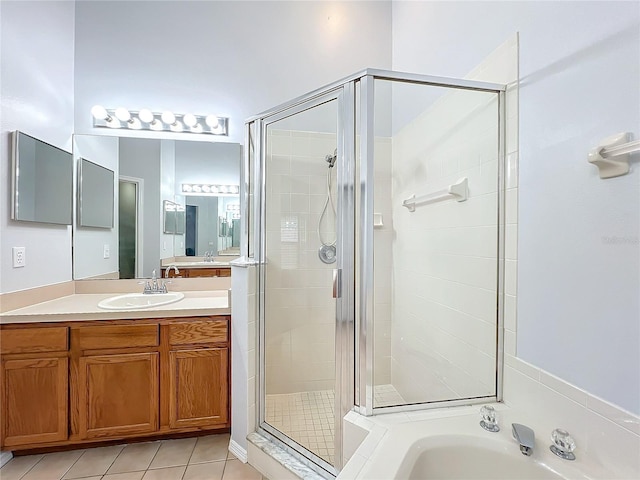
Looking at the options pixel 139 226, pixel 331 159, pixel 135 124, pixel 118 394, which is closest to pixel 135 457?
pixel 118 394

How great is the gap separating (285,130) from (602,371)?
187cm

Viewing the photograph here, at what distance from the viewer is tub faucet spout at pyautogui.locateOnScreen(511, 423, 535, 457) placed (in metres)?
1.05

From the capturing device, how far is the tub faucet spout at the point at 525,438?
1049 mm

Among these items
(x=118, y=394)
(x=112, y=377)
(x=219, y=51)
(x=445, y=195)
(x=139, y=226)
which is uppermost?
(x=219, y=51)

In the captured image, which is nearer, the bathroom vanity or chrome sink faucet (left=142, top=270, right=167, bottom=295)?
the bathroom vanity

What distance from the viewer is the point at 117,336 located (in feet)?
6.02

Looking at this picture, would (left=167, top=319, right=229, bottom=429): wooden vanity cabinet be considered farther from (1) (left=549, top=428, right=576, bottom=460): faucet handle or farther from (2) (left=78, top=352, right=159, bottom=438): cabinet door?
(1) (left=549, top=428, right=576, bottom=460): faucet handle

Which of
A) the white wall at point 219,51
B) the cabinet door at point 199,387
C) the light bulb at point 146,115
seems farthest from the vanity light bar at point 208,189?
the cabinet door at point 199,387

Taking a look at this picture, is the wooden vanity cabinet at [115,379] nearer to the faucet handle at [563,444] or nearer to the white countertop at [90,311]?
the white countertop at [90,311]

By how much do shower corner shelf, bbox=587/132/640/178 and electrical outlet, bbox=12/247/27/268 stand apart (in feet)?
8.85

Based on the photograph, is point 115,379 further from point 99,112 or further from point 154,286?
point 99,112

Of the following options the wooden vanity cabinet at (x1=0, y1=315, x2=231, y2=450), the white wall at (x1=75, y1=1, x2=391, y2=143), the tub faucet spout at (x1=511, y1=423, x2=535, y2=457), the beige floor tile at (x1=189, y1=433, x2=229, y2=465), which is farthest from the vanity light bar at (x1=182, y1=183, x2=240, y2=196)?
the tub faucet spout at (x1=511, y1=423, x2=535, y2=457)

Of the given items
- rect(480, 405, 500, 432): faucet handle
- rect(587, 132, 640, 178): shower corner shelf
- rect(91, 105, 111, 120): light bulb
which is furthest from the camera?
rect(91, 105, 111, 120): light bulb

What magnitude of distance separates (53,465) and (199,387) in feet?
2.72
